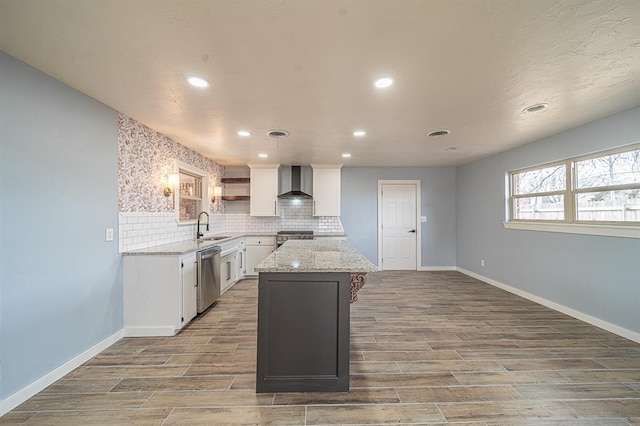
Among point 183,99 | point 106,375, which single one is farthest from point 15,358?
point 183,99

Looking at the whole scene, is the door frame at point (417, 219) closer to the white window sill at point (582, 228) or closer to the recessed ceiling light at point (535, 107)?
the white window sill at point (582, 228)

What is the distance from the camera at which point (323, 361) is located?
6.65 feet

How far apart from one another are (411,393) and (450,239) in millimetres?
4912

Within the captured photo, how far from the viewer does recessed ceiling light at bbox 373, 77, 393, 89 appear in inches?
84.7

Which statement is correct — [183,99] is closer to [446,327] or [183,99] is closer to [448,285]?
[446,327]

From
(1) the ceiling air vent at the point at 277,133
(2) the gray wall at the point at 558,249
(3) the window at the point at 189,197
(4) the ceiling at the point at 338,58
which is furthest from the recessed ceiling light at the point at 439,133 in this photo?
(3) the window at the point at 189,197

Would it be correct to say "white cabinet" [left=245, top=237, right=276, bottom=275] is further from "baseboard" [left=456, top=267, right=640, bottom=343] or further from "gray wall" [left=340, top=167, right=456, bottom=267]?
"baseboard" [left=456, top=267, right=640, bottom=343]

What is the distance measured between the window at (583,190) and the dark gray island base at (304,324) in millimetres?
3310

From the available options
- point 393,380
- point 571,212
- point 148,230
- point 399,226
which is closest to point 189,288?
point 148,230

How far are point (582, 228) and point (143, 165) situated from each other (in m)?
5.35

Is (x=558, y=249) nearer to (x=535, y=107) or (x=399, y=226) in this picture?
(x=535, y=107)

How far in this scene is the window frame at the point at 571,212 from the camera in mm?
2910

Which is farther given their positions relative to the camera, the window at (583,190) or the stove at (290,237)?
the stove at (290,237)

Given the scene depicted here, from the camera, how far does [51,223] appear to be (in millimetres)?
2109
